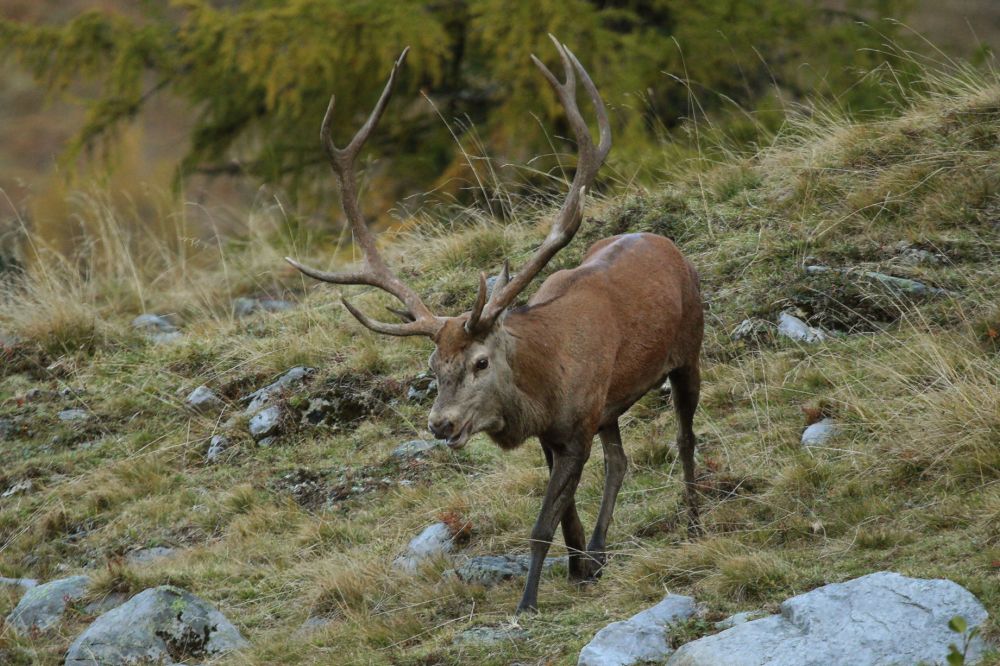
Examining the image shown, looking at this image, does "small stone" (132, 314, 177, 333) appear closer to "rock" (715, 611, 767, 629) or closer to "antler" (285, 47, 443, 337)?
"antler" (285, 47, 443, 337)

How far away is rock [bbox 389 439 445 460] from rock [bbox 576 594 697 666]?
10.1 ft

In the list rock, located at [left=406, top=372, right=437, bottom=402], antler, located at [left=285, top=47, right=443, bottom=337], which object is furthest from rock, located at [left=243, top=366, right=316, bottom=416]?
antler, located at [left=285, top=47, right=443, bottom=337]

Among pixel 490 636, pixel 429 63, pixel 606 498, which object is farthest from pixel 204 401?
pixel 429 63

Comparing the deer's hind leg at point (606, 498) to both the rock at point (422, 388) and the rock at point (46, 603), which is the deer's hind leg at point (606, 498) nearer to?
the rock at point (422, 388)

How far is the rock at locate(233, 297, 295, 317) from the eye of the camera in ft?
36.9

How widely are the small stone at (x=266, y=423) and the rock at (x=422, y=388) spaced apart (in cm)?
89

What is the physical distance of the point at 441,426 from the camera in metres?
5.80

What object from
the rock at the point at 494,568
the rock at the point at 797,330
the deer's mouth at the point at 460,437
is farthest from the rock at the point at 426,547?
the rock at the point at 797,330

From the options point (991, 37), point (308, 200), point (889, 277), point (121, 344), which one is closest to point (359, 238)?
point (889, 277)

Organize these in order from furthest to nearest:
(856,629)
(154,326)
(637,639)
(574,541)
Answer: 1. (154,326)
2. (574,541)
3. (637,639)
4. (856,629)

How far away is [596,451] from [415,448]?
1.19 meters

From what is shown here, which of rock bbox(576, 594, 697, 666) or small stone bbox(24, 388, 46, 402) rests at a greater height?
rock bbox(576, 594, 697, 666)

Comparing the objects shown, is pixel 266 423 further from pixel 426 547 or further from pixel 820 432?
pixel 820 432

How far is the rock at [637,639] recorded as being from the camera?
505cm
